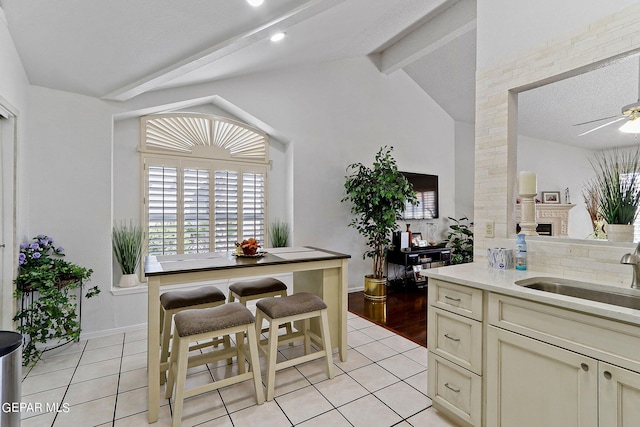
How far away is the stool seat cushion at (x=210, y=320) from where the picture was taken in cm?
179

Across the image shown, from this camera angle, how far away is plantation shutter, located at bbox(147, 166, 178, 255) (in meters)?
3.49

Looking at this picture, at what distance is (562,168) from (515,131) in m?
0.42

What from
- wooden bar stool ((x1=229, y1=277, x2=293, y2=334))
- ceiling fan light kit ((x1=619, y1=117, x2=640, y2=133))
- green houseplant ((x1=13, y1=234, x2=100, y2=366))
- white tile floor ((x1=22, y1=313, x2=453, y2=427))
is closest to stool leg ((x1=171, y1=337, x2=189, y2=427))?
white tile floor ((x1=22, y1=313, x2=453, y2=427))

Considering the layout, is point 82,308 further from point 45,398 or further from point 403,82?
point 403,82

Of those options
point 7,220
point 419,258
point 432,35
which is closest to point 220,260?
point 7,220

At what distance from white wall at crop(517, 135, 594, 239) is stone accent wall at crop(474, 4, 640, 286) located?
0.14 metres

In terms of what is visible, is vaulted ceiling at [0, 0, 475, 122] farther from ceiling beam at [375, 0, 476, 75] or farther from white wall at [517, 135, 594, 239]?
white wall at [517, 135, 594, 239]

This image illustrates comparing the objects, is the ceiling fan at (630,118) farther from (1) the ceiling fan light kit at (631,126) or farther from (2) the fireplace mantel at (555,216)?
(2) the fireplace mantel at (555,216)

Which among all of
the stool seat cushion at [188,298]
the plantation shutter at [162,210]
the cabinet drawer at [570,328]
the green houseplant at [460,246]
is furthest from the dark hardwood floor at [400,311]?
the plantation shutter at [162,210]

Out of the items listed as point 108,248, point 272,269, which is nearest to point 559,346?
point 272,269

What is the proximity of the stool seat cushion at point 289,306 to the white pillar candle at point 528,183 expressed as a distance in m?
1.59

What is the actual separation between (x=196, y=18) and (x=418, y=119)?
4201 millimetres

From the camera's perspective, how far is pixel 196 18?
2.11 metres

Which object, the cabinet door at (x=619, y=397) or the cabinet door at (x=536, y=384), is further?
the cabinet door at (x=536, y=384)
